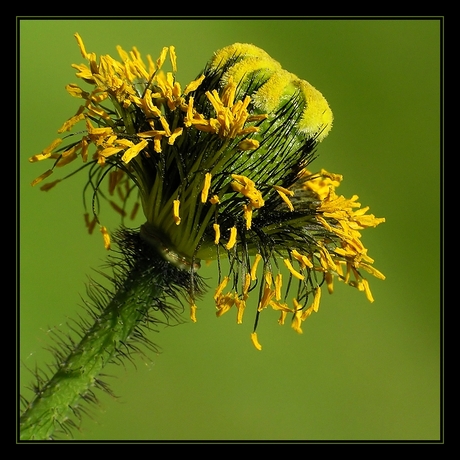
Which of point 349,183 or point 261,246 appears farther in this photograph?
point 349,183

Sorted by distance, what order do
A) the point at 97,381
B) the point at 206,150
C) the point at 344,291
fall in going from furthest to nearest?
1. the point at 344,291
2. the point at 97,381
3. the point at 206,150

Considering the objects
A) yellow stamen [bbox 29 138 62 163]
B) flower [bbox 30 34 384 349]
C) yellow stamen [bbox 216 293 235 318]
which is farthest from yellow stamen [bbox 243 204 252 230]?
yellow stamen [bbox 29 138 62 163]

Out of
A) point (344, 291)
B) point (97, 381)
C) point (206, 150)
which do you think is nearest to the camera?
point (206, 150)

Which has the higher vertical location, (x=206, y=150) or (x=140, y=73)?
(x=140, y=73)

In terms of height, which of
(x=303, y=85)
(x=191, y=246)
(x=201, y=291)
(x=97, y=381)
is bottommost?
(x=97, y=381)

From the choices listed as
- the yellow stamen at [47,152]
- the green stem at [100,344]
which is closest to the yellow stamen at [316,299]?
the green stem at [100,344]

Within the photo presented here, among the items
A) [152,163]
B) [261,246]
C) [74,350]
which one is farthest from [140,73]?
[74,350]

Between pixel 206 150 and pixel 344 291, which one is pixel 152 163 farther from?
pixel 344 291

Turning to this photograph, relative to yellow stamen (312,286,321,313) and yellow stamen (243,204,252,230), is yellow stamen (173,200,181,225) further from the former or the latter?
yellow stamen (312,286,321,313)
